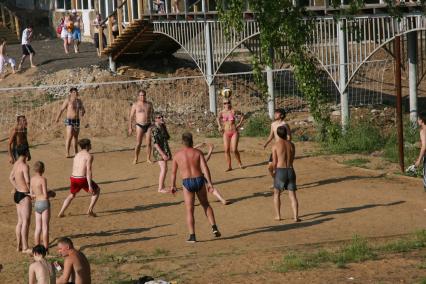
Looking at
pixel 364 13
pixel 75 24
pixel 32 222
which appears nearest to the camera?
pixel 32 222

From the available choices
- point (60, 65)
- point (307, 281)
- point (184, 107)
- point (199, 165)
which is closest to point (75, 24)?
point (60, 65)

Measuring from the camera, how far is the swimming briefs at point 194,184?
17.5 meters

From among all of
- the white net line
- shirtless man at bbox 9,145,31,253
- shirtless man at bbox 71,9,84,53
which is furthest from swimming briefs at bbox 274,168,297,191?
shirtless man at bbox 71,9,84,53

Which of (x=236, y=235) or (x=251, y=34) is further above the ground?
(x=251, y=34)

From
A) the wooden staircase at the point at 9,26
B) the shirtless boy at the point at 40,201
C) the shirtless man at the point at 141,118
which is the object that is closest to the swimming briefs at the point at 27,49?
the wooden staircase at the point at 9,26

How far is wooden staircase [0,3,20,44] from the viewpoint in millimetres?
47875

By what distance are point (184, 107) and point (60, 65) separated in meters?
7.25

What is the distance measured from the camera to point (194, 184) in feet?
57.5

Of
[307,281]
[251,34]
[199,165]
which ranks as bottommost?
[307,281]

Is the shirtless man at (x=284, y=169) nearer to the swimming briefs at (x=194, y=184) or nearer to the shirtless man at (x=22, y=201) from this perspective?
the swimming briefs at (x=194, y=184)

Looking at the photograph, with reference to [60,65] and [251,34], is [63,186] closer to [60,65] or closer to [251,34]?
[251,34]

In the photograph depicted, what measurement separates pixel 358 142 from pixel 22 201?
10833 millimetres

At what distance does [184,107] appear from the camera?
33.7 meters

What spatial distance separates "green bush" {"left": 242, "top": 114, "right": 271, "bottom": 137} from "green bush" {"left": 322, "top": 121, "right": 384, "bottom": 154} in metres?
2.78
